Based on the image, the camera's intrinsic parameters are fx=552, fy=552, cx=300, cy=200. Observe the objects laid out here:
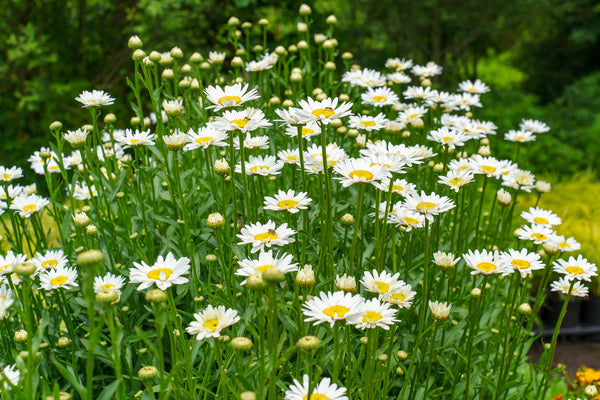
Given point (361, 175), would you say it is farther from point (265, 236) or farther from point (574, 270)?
point (574, 270)

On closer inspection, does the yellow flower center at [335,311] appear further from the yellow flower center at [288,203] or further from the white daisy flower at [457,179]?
the white daisy flower at [457,179]

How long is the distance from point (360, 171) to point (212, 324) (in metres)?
0.58

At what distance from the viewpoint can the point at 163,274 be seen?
4.84 ft

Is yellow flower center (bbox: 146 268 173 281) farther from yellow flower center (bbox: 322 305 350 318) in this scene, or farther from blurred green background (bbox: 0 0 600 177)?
blurred green background (bbox: 0 0 600 177)

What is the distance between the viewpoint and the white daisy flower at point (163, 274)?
1.48 meters

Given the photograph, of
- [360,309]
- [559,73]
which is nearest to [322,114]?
[360,309]

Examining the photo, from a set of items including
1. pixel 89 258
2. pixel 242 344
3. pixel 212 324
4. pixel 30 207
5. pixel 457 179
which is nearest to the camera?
pixel 89 258

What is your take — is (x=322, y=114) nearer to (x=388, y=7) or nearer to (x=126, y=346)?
(x=126, y=346)

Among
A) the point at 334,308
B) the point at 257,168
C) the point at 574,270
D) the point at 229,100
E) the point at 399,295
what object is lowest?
the point at 574,270

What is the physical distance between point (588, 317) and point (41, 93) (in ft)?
18.7

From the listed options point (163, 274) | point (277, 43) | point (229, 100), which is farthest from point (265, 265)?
point (277, 43)

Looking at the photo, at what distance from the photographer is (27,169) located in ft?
16.5

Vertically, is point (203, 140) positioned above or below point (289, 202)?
above

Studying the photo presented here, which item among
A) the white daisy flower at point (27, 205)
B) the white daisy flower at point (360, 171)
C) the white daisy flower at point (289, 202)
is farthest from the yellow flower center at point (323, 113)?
the white daisy flower at point (27, 205)
